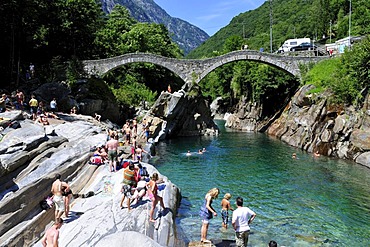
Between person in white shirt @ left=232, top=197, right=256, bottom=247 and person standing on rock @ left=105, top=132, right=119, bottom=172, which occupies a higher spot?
person standing on rock @ left=105, top=132, right=119, bottom=172

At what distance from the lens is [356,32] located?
54.5 metres

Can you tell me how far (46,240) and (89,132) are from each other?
39.4 ft

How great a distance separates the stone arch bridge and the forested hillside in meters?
10.7

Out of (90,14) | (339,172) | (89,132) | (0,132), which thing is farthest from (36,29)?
(339,172)

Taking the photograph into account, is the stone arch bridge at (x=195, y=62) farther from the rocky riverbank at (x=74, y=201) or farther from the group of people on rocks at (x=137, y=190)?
the group of people on rocks at (x=137, y=190)

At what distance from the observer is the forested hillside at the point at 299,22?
63656 millimetres

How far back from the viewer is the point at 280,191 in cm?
1778

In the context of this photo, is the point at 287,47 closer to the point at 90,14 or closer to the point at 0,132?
the point at 90,14

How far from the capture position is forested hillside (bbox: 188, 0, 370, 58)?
63.7m

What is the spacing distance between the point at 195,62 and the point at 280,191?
93.5 ft

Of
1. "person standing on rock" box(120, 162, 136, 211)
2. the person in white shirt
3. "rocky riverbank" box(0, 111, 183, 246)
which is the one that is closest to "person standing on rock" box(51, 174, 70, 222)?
"rocky riverbank" box(0, 111, 183, 246)

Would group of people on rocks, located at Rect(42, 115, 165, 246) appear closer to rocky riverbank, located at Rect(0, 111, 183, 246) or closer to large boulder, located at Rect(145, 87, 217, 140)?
rocky riverbank, located at Rect(0, 111, 183, 246)

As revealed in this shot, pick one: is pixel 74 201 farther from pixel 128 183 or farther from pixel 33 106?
pixel 33 106

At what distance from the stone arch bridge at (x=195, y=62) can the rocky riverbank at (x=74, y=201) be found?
24958mm
